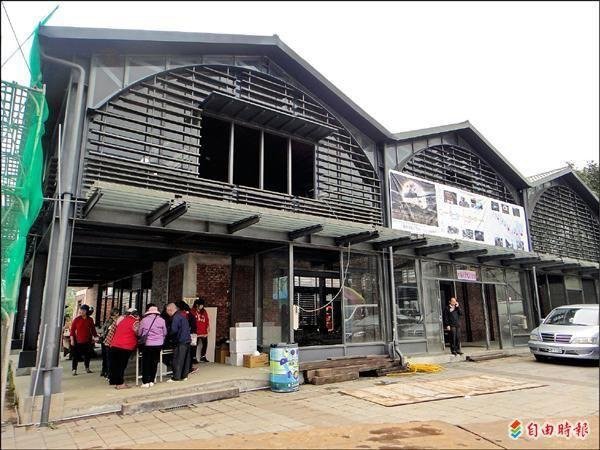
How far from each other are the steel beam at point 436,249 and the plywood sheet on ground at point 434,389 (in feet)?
11.9

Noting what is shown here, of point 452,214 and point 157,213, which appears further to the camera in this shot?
point 452,214

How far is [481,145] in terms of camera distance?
15719 mm

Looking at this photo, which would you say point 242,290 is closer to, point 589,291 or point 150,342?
point 150,342

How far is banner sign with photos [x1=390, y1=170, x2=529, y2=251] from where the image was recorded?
12750 millimetres

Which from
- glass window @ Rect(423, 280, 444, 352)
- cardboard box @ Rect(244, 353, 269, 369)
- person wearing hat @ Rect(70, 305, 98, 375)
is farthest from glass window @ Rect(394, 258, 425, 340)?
person wearing hat @ Rect(70, 305, 98, 375)

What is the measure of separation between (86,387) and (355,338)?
5926mm

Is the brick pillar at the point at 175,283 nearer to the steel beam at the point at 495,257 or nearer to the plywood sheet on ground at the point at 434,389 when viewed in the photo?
the plywood sheet on ground at the point at 434,389

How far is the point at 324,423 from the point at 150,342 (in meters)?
3.55

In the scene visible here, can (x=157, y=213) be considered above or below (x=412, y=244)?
above

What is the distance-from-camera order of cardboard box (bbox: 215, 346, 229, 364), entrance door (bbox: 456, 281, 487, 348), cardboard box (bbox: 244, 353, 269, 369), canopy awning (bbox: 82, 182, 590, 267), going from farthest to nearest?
entrance door (bbox: 456, 281, 487, 348)
cardboard box (bbox: 215, 346, 229, 364)
cardboard box (bbox: 244, 353, 269, 369)
canopy awning (bbox: 82, 182, 590, 267)

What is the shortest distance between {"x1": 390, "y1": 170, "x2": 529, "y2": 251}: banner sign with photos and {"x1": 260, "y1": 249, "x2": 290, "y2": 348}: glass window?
385cm

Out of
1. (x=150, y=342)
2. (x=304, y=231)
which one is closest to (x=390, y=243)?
(x=304, y=231)

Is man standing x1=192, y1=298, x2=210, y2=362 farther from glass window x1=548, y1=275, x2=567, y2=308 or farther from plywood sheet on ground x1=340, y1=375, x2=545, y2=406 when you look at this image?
glass window x1=548, y1=275, x2=567, y2=308

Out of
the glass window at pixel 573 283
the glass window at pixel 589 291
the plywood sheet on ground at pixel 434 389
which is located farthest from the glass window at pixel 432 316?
the glass window at pixel 589 291
